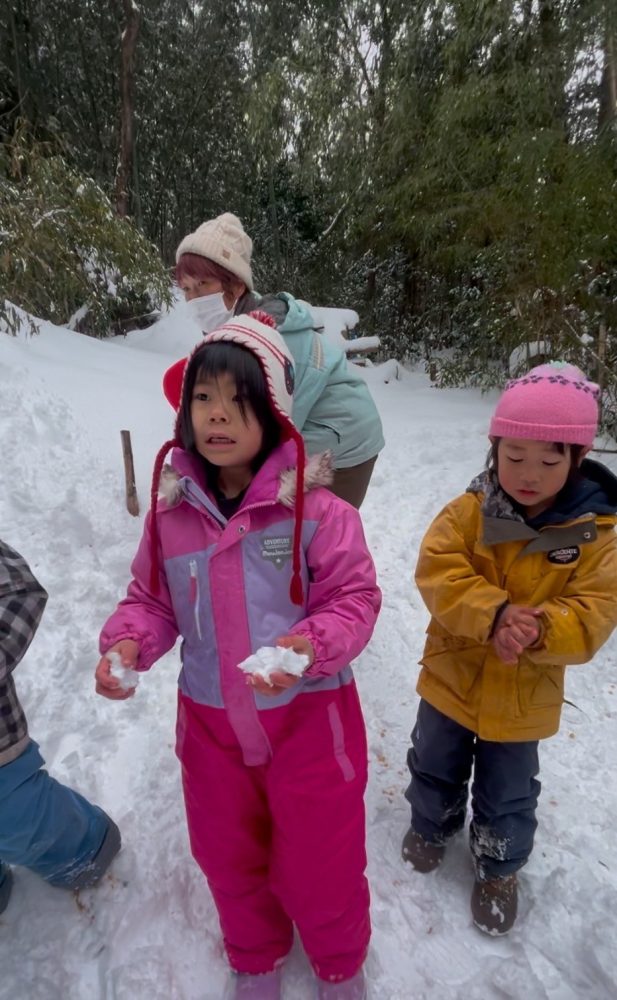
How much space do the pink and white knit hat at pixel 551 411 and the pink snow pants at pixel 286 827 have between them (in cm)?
63

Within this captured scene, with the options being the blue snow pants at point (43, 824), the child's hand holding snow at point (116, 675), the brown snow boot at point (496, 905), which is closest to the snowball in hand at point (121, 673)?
the child's hand holding snow at point (116, 675)

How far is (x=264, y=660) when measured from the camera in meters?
0.93

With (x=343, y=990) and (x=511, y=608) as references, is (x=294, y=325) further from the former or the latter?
(x=343, y=990)

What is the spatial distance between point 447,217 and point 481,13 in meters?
1.79

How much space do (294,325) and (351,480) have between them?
55 centimetres

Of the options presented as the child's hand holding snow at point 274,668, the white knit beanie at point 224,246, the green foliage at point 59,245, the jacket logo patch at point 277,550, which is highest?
the green foliage at point 59,245

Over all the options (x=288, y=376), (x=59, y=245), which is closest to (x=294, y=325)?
(x=288, y=376)

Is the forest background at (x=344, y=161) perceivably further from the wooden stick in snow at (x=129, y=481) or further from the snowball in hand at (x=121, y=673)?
the snowball in hand at (x=121, y=673)

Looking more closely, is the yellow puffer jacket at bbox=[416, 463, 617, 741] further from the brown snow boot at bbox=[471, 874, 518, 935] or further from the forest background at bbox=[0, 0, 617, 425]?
the forest background at bbox=[0, 0, 617, 425]

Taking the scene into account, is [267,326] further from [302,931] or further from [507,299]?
[507,299]

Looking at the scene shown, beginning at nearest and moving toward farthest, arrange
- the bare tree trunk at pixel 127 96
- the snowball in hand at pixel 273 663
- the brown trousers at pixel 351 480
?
the snowball in hand at pixel 273 663
the brown trousers at pixel 351 480
the bare tree trunk at pixel 127 96

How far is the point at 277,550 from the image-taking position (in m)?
1.13

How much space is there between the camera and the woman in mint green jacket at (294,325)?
157 cm

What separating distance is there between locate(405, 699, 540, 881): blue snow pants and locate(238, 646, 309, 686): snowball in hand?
676 mm
